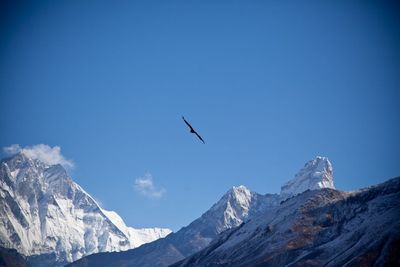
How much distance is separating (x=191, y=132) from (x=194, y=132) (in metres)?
2.53

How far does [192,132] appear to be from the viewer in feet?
413

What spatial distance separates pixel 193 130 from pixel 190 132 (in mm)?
2038

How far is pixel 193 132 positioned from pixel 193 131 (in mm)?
249

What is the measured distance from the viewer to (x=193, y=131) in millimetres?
125312

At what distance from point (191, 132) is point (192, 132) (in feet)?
2.77

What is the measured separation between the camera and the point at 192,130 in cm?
12562

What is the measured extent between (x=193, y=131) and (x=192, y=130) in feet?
1.44

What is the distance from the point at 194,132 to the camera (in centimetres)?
12431

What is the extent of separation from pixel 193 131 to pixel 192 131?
66 cm

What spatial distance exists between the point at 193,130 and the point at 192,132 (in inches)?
27.4

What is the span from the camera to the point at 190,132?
127312 millimetres

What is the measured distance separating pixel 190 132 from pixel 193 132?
2.23 metres
